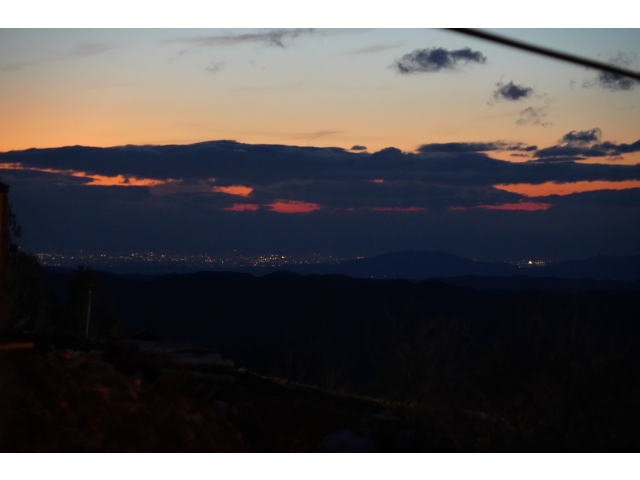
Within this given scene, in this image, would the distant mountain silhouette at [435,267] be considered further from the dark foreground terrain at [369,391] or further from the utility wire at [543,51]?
the utility wire at [543,51]

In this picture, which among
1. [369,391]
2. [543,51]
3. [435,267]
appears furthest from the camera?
[435,267]

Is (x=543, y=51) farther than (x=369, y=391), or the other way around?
(x=369, y=391)

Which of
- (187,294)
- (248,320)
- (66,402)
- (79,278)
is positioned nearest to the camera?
(66,402)

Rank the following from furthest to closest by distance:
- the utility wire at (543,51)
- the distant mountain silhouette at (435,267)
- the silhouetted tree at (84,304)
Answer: the silhouetted tree at (84,304), the distant mountain silhouette at (435,267), the utility wire at (543,51)

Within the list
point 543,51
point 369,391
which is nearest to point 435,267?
point 369,391

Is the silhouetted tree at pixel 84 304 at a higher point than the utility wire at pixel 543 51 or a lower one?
lower

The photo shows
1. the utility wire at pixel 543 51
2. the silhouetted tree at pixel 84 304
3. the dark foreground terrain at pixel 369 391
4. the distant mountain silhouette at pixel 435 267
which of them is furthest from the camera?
the silhouetted tree at pixel 84 304

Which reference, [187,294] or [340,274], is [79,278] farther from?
[187,294]

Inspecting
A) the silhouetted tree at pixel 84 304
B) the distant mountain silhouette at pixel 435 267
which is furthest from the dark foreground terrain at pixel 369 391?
the silhouetted tree at pixel 84 304

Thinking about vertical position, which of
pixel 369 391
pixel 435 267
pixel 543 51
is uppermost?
pixel 543 51

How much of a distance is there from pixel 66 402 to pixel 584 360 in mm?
4635

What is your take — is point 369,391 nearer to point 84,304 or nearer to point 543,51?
point 543,51

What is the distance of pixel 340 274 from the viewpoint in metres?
29.0

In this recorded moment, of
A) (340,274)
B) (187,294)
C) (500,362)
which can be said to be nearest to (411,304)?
(500,362)
